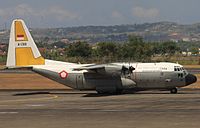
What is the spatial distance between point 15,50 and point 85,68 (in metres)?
8.01

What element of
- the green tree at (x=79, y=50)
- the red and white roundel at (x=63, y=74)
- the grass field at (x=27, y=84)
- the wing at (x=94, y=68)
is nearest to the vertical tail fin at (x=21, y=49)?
the red and white roundel at (x=63, y=74)

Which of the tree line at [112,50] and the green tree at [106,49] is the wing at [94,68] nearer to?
the tree line at [112,50]

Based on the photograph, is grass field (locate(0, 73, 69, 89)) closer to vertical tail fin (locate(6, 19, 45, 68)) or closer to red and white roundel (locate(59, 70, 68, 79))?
vertical tail fin (locate(6, 19, 45, 68))

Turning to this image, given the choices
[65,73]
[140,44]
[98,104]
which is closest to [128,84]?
[65,73]

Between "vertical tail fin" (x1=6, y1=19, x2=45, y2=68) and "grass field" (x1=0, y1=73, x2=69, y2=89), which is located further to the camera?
"grass field" (x1=0, y1=73, x2=69, y2=89)

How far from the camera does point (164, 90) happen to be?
5091 cm

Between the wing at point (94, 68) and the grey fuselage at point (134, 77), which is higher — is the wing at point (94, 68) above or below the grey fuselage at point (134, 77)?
above

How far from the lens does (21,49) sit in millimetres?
51625

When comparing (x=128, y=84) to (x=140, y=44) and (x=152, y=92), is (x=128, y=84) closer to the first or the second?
(x=152, y=92)

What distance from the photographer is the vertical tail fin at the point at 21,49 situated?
168ft

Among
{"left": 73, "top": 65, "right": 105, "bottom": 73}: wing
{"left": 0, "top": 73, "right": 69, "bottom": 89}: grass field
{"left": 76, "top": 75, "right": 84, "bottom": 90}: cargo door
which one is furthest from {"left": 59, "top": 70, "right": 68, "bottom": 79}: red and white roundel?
{"left": 0, "top": 73, "right": 69, "bottom": 89}: grass field

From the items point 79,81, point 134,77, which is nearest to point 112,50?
point 79,81

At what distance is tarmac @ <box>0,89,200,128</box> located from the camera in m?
26.8

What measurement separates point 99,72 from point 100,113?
1724 centimetres
